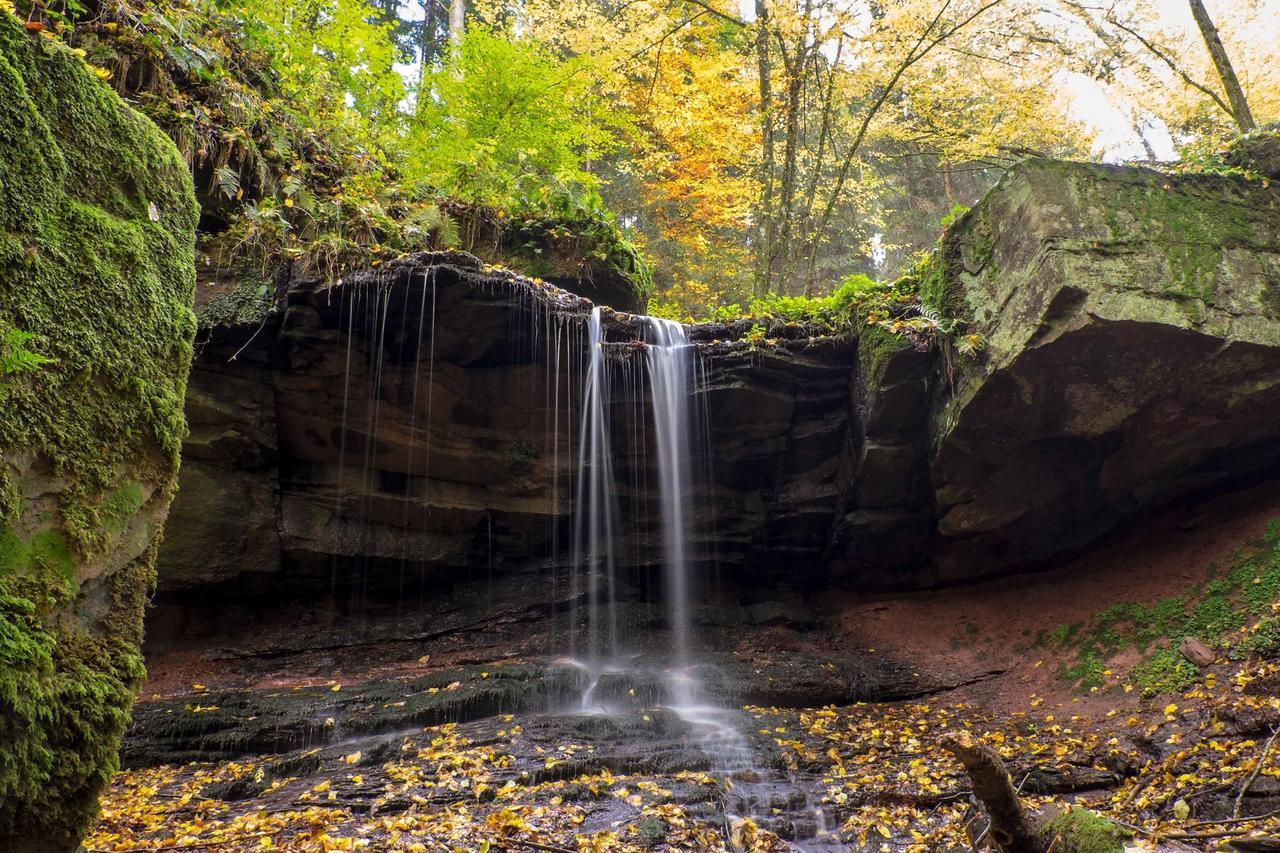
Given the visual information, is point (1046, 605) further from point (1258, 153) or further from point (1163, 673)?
point (1258, 153)

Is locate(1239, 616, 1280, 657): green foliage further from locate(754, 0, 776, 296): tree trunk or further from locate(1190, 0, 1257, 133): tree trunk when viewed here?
locate(754, 0, 776, 296): tree trunk

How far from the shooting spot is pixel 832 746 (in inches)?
283

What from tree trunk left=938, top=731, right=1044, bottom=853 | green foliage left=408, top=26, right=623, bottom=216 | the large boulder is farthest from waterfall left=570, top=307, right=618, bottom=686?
tree trunk left=938, top=731, right=1044, bottom=853

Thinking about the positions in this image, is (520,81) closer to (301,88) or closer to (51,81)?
(301,88)

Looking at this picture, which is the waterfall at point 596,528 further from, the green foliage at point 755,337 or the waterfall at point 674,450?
the green foliage at point 755,337

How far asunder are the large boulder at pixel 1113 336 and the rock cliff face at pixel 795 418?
3 centimetres

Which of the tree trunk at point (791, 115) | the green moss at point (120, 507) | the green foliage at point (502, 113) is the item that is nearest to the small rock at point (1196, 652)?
the tree trunk at point (791, 115)

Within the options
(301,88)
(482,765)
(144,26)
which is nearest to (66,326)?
(482,765)

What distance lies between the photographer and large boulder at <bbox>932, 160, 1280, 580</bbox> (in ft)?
24.8

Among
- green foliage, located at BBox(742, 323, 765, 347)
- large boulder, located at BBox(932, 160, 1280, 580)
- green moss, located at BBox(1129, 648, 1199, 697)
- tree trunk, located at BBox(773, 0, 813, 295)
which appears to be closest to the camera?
green moss, located at BBox(1129, 648, 1199, 697)

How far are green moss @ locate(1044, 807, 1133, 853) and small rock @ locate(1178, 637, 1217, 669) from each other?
469 centimetres

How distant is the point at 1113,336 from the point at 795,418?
4370 millimetres

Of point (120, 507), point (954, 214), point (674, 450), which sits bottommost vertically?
point (120, 507)

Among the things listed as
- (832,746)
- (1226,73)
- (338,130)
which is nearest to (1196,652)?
(832,746)
